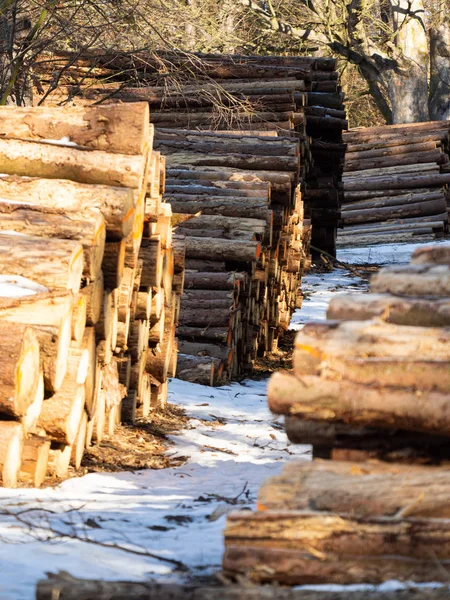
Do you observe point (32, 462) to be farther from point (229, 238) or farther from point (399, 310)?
point (229, 238)

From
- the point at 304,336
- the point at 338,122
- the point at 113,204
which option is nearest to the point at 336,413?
the point at 304,336

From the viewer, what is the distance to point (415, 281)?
→ 3797mm

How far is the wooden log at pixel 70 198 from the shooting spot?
5637 millimetres

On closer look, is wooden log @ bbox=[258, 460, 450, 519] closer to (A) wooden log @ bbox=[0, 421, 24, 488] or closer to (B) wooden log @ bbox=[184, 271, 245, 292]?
(A) wooden log @ bbox=[0, 421, 24, 488]

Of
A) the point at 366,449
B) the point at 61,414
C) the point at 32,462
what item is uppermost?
the point at 366,449

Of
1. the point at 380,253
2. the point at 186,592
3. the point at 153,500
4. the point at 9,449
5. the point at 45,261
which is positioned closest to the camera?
the point at 186,592

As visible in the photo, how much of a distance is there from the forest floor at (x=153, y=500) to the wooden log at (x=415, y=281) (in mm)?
1255

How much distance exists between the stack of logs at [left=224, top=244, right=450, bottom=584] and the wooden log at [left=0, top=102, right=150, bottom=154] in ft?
8.88

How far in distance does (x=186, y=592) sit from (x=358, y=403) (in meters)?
0.98

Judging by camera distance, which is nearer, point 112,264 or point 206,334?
point 112,264

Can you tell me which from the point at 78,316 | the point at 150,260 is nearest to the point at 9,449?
the point at 78,316

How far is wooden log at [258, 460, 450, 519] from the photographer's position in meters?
3.01

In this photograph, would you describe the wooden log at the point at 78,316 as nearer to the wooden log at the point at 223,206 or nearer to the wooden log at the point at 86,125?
the wooden log at the point at 86,125

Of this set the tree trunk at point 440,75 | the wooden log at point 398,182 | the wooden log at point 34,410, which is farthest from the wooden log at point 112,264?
the tree trunk at point 440,75
